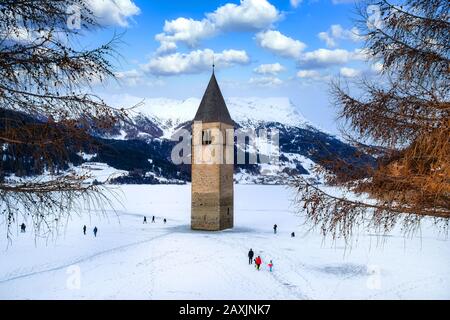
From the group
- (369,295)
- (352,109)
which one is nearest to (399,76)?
(352,109)

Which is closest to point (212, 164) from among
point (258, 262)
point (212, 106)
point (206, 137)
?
point (206, 137)

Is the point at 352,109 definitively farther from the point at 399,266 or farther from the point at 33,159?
the point at 399,266

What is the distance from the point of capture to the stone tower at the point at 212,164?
114 feet

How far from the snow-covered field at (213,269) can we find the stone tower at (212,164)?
24.3ft

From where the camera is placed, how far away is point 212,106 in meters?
37.0

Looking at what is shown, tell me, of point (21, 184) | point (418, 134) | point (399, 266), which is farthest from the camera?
point (399, 266)

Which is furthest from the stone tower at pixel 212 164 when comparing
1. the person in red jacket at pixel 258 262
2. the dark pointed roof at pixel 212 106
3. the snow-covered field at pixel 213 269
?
the person in red jacket at pixel 258 262

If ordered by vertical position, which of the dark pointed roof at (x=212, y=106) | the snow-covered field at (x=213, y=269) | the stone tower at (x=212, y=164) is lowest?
the snow-covered field at (x=213, y=269)

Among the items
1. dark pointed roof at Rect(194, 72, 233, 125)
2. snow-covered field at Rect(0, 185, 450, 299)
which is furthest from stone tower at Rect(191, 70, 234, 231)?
snow-covered field at Rect(0, 185, 450, 299)

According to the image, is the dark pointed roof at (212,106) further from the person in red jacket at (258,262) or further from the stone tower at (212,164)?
the person in red jacket at (258,262)

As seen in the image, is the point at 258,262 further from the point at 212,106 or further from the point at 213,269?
the point at 212,106

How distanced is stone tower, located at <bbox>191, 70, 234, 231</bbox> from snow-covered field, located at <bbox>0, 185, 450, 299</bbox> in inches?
291

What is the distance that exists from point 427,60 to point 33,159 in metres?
4.69

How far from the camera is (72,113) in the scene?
427cm
